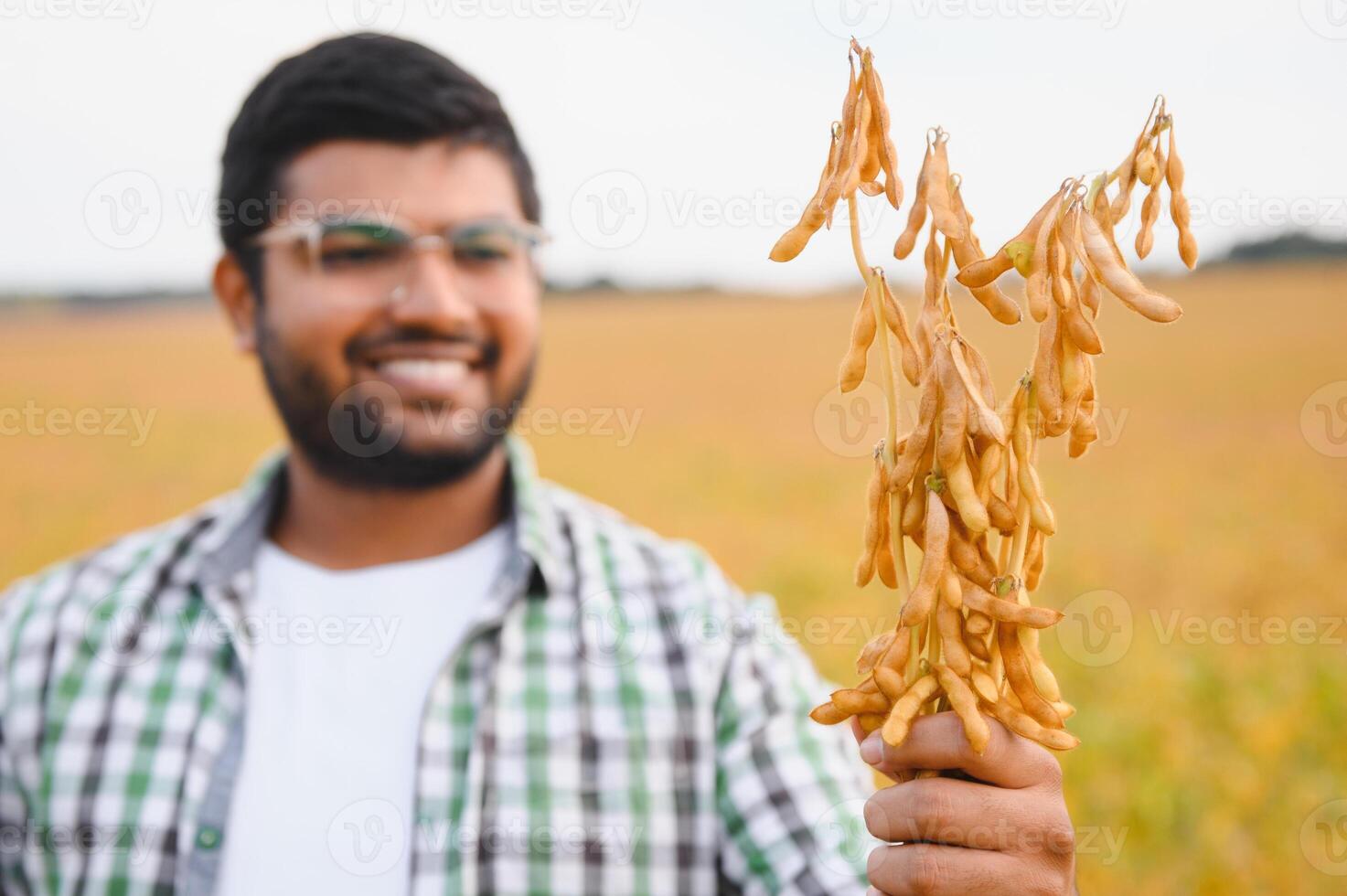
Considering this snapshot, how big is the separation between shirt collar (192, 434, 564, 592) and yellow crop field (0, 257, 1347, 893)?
38.6 inches

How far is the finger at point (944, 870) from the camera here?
141 centimetres

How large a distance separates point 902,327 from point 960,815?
65 centimetres

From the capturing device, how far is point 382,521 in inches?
121

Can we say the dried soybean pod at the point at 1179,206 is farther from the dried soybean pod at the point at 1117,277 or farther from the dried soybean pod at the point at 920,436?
the dried soybean pod at the point at 920,436

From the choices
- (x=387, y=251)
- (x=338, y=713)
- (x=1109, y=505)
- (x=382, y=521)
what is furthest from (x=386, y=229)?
(x=1109, y=505)

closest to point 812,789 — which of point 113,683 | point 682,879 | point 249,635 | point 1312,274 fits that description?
point 682,879

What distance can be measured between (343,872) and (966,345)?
1976 millimetres

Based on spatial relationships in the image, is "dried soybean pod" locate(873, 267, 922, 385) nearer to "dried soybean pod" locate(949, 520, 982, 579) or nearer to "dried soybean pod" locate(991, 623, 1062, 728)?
"dried soybean pod" locate(949, 520, 982, 579)

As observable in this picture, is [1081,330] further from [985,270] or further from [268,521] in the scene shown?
[268,521]

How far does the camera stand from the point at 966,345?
1272 millimetres

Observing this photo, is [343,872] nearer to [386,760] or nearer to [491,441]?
[386,760]

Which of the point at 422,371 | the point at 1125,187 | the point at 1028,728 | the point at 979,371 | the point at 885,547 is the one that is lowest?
the point at 1028,728

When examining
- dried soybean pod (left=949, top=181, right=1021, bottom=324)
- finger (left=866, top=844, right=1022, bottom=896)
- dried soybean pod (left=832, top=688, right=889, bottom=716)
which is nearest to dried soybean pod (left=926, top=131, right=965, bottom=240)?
dried soybean pod (left=949, top=181, right=1021, bottom=324)

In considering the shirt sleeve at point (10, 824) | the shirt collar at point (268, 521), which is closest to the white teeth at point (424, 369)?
the shirt collar at point (268, 521)
